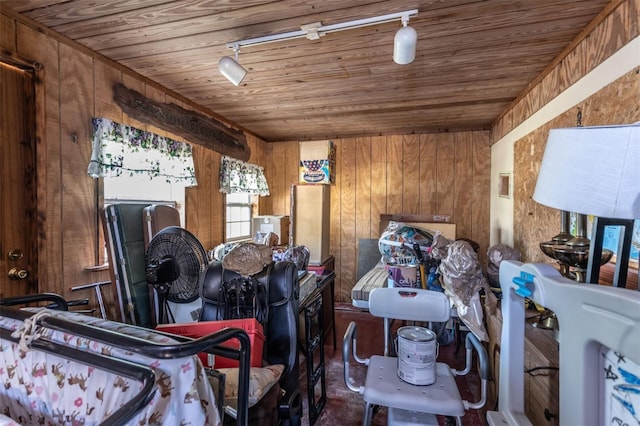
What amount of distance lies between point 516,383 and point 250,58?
232cm

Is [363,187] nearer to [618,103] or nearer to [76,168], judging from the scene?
[618,103]

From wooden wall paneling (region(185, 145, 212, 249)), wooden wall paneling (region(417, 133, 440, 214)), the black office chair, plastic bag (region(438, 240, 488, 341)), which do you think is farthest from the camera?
wooden wall paneling (region(417, 133, 440, 214))

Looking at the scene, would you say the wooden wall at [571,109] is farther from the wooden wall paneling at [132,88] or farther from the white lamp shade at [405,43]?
the wooden wall paneling at [132,88]

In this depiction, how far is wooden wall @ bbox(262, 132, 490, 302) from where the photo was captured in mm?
3846

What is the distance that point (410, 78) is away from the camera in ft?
7.84

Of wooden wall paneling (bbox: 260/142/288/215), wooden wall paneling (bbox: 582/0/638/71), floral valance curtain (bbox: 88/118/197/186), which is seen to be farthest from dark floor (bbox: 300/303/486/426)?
wooden wall paneling (bbox: 582/0/638/71)

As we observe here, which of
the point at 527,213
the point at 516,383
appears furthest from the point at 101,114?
the point at 527,213

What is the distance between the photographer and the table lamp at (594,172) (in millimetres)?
689

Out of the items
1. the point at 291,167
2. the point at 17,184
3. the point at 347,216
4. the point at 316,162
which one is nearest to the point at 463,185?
the point at 347,216

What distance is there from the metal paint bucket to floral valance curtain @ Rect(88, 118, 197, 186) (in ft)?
7.26

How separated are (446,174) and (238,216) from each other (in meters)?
2.88

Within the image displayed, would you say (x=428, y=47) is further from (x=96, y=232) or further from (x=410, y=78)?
(x=96, y=232)

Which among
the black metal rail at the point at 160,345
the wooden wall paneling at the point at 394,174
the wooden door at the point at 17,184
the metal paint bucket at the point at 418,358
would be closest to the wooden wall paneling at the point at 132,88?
the wooden door at the point at 17,184

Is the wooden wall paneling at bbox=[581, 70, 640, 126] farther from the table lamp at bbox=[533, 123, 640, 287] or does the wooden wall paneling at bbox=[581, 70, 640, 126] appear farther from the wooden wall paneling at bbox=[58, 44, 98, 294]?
the wooden wall paneling at bbox=[58, 44, 98, 294]
